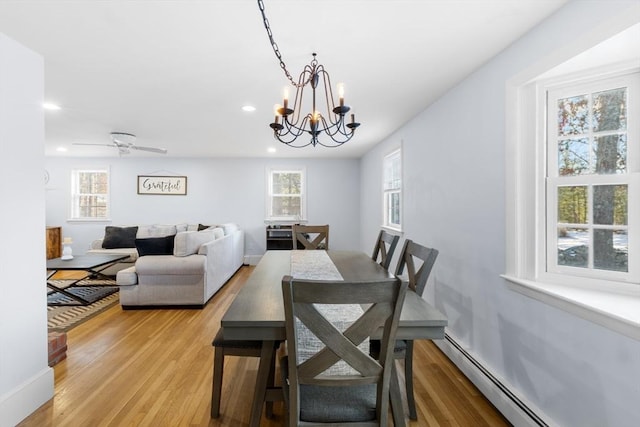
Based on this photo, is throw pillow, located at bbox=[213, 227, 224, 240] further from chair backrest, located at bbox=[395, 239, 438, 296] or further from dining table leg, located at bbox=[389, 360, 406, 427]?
dining table leg, located at bbox=[389, 360, 406, 427]

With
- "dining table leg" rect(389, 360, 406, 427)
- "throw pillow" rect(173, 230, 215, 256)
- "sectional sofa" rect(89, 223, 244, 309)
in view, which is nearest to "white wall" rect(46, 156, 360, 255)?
"sectional sofa" rect(89, 223, 244, 309)

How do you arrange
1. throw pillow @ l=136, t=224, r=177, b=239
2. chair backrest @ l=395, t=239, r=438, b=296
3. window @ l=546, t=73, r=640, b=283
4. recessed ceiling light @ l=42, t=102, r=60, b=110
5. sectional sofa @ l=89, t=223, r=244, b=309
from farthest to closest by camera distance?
throw pillow @ l=136, t=224, r=177, b=239 → sectional sofa @ l=89, t=223, r=244, b=309 → recessed ceiling light @ l=42, t=102, r=60, b=110 → chair backrest @ l=395, t=239, r=438, b=296 → window @ l=546, t=73, r=640, b=283

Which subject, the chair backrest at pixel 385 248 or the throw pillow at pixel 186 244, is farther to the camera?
the throw pillow at pixel 186 244

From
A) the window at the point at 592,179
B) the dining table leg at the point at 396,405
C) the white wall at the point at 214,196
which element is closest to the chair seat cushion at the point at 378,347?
the dining table leg at the point at 396,405

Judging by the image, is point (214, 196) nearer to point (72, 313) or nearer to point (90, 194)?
point (90, 194)

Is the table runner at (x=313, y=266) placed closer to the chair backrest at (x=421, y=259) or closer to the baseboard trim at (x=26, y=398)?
the chair backrest at (x=421, y=259)

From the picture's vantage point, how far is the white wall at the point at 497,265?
1.30 m

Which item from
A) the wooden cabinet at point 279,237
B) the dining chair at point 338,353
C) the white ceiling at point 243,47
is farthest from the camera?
the wooden cabinet at point 279,237

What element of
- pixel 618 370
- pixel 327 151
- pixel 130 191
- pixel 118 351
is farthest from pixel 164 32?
pixel 130 191

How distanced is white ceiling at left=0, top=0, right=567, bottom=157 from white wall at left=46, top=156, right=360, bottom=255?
9.88 ft

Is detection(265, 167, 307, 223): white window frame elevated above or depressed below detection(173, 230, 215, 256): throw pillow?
above

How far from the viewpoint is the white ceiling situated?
1553 mm

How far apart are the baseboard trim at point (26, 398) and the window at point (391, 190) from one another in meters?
3.73

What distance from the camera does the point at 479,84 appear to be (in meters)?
2.21
